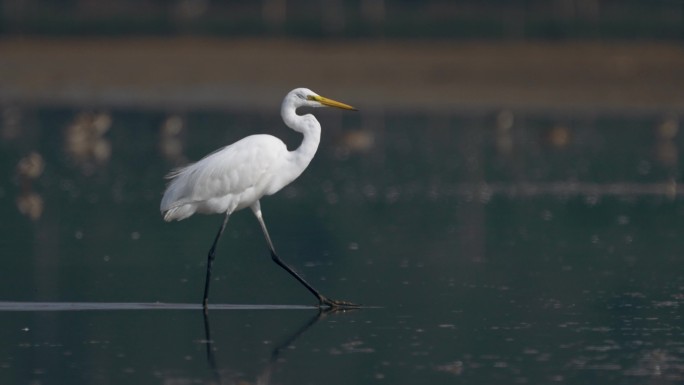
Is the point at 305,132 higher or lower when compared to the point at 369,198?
higher

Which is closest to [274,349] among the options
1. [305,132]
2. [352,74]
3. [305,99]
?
[305,132]

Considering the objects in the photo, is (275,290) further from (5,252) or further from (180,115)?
(180,115)

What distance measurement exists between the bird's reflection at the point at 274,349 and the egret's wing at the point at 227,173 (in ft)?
2.87

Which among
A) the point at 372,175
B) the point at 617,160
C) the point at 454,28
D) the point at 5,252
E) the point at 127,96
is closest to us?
the point at 5,252

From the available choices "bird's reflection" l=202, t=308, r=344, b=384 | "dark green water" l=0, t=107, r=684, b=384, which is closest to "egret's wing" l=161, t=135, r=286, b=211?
"dark green water" l=0, t=107, r=684, b=384

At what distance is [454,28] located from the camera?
3950 centimetres

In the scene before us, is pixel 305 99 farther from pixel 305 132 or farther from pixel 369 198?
pixel 369 198

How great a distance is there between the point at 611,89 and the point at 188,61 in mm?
9702

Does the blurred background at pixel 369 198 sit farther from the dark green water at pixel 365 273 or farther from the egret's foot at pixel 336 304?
the egret's foot at pixel 336 304

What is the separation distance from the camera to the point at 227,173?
10438 millimetres

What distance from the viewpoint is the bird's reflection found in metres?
8.07

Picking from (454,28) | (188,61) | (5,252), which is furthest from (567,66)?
(5,252)

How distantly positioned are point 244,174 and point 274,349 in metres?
1.89

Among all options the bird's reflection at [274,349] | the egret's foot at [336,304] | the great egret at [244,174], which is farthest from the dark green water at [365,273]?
the great egret at [244,174]
